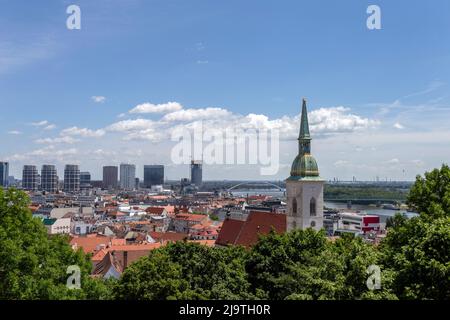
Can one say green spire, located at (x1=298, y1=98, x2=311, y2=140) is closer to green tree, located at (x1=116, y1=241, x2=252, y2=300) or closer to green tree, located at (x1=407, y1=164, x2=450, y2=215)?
green tree, located at (x1=407, y1=164, x2=450, y2=215)

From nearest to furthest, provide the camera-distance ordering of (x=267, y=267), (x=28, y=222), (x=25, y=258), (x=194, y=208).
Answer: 1. (x=25, y=258)
2. (x=28, y=222)
3. (x=267, y=267)
4. (x=194, y=208)

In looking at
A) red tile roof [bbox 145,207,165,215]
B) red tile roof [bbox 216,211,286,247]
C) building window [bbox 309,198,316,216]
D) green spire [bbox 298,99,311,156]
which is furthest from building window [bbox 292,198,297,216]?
red tile roof [bbox 145,207,165,215]

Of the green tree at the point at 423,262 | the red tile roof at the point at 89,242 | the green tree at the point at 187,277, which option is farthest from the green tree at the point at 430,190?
the red tile roof at the point at 89,242

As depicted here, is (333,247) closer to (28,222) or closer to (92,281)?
(92,281)

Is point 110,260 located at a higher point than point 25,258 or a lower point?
lower

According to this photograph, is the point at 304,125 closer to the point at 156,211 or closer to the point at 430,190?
the point at 430,190
